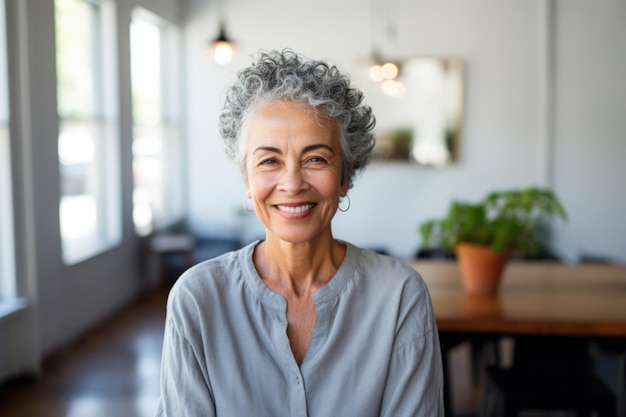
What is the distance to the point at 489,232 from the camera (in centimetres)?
321

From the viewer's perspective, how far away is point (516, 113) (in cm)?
817

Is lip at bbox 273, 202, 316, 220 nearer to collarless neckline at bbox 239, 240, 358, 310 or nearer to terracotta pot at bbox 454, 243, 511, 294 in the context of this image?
collarless neckline at bbox 239, 240, 358, 310

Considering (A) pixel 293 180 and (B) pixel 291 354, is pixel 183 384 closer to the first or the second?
(B) pixel 291 354

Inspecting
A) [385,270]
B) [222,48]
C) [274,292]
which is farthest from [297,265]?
[222,48]

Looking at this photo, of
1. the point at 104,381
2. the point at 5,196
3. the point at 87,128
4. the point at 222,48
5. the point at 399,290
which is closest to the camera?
the point at 399,290

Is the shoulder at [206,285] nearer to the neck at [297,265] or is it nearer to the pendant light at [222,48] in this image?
the neck at [297,265]

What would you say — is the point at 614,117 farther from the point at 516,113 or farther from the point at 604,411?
the point at 604,411

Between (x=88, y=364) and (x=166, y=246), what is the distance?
7.24 ft

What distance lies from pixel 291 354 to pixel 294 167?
0.42 meters

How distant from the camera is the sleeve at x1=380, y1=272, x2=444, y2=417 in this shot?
Result: 5.23 feet

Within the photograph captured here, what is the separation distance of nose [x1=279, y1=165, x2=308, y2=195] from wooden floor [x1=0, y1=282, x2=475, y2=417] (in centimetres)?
302

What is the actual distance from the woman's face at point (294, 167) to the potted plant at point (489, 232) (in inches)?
60.3

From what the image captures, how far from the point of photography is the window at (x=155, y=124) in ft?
24.3

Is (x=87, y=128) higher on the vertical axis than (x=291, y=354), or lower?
higher
